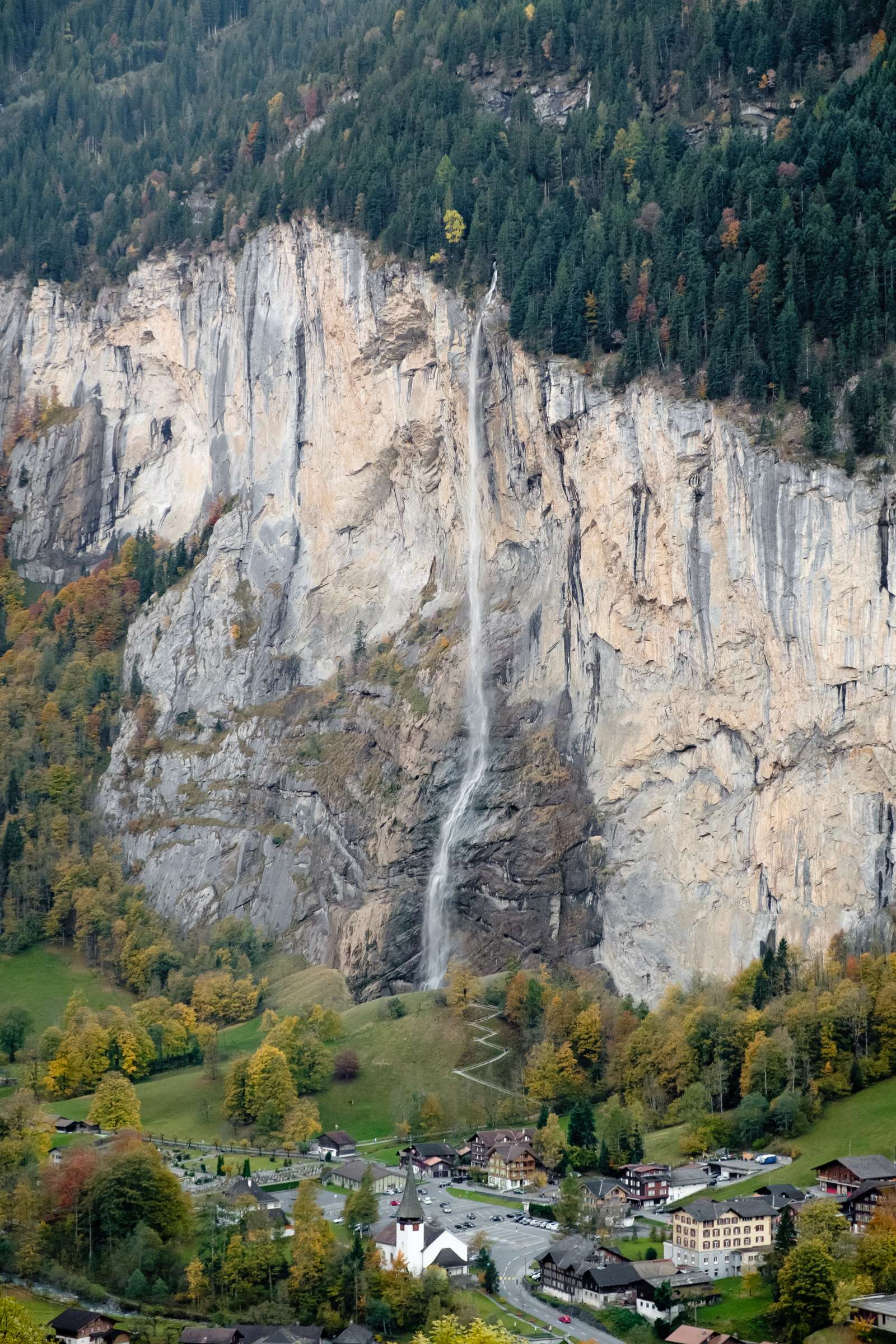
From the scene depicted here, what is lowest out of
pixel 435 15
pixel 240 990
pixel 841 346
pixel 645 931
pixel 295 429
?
pixel 240 990

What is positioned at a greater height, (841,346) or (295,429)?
(841,346)

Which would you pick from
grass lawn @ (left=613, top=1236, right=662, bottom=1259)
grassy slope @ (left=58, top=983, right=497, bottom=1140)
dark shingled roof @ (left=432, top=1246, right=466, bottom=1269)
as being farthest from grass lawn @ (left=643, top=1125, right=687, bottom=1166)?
dark shingled roof @ (left=432, top=1246, right=466, bottom=1269)

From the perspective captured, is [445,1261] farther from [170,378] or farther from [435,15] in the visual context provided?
[435,15]

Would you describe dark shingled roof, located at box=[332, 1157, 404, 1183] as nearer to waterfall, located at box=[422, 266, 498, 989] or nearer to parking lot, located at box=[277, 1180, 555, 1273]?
parking lot, located at box=[277, 1180, 555, 1273]

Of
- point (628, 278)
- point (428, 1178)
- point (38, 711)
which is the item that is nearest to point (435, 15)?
point (628, 278)

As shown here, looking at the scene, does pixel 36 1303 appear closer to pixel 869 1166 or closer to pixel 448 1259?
pixel 448 1259
